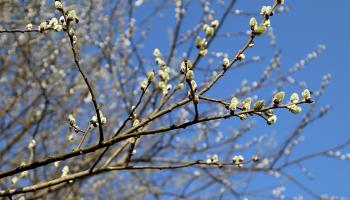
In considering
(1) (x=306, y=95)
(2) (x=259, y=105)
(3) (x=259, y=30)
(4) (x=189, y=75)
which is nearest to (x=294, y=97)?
(1) (x=306, y=95)

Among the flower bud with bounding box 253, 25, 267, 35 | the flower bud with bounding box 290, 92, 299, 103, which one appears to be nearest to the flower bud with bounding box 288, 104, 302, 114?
the flower bud with bounding box 290, 92, 299, 103

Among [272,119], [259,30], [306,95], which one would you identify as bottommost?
[272,119]

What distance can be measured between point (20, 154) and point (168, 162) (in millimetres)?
2066

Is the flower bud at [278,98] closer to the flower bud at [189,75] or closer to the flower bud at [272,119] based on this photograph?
the flower bud at [272,119]

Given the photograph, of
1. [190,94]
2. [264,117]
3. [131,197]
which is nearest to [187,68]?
[190,94]

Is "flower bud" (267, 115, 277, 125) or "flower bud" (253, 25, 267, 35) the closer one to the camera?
"flower bud" (267, 115, 277, 125)

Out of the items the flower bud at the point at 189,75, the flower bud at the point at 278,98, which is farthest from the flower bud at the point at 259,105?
the flower bud at the point at 189,75

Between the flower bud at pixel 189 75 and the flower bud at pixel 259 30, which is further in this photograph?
the flower bud at pixel 259 30

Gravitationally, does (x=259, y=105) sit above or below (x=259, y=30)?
below

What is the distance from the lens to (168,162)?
470 centimetres

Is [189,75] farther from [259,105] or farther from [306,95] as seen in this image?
[306,95]

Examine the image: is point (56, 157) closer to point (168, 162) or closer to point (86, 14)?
point (168, 162)

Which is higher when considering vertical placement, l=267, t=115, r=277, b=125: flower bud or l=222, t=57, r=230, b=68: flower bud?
l=222, t=57, r=230, b=68: flower bud

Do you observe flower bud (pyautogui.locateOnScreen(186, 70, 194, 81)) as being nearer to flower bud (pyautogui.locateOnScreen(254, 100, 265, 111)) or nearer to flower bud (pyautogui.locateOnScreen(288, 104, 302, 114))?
flower bud (pyautogui.locateOnScreen(254, 100, 265, 111))
